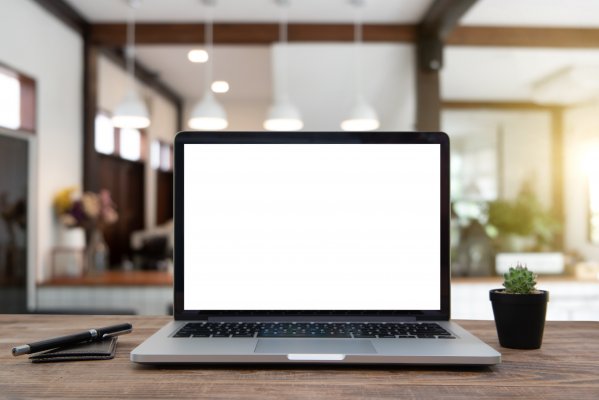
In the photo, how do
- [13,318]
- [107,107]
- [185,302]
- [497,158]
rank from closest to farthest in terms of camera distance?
[185,302] → [13,318] → [497,158] → [107,107]

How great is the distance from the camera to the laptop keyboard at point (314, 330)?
622 mm

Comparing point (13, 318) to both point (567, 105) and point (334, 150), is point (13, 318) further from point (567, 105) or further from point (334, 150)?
point (567, 105)

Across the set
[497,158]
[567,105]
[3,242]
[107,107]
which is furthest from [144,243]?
[567,105]

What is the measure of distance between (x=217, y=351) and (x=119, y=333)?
0.64 feet

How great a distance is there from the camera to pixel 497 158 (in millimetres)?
3420

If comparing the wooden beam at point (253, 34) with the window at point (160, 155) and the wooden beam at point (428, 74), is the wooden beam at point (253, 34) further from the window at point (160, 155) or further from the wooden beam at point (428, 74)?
the window at point (160, 155)

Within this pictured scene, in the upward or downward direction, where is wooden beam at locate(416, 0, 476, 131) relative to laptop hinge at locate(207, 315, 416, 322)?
upward

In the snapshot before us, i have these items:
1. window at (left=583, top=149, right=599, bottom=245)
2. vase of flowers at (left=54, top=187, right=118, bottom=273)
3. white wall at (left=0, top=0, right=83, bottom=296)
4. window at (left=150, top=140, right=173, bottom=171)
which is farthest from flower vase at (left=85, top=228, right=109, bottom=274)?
window at (left=583, top=149, right=599, bottom=245)

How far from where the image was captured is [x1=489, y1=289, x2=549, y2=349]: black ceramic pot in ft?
2.07

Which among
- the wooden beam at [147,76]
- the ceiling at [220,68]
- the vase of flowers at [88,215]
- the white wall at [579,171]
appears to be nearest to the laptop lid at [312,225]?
the vase of flowers at [88,215]

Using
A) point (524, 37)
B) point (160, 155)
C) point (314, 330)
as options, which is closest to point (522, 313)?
point (314, 330)

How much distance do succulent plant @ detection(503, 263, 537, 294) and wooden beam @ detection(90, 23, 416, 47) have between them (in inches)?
119

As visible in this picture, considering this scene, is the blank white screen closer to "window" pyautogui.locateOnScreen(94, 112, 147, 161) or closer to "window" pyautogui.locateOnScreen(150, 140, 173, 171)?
"window" pyautogui.locateOnScreen(94, 112, 147, 161)

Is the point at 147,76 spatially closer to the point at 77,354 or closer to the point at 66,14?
the point at 66,14
